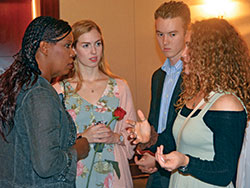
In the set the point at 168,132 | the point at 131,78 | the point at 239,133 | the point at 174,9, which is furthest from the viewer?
the point at 131,78

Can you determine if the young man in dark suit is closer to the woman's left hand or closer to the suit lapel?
the suit lapel

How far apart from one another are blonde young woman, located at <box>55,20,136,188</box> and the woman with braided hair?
0.66 meters

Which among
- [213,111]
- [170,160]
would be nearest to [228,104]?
[213,111]

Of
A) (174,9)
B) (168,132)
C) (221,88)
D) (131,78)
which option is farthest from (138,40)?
(221,88)

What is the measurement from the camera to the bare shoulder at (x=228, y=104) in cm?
156

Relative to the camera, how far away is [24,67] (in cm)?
168

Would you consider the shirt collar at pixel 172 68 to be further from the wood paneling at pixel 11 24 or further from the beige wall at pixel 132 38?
the wood paneling at pixel 11 24

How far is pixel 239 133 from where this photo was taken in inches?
61.0

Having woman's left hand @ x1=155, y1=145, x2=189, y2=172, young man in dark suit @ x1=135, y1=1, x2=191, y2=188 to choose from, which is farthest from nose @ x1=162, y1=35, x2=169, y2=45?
woman's left hand @ x1=155, y1=145, x2=189, y2=172

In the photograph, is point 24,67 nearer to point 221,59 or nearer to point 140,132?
point 140,132

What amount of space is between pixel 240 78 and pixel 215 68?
0.12 m

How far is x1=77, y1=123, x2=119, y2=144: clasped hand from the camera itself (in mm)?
2305

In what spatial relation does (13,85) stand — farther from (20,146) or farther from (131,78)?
(131,78)

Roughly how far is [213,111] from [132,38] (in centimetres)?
382
